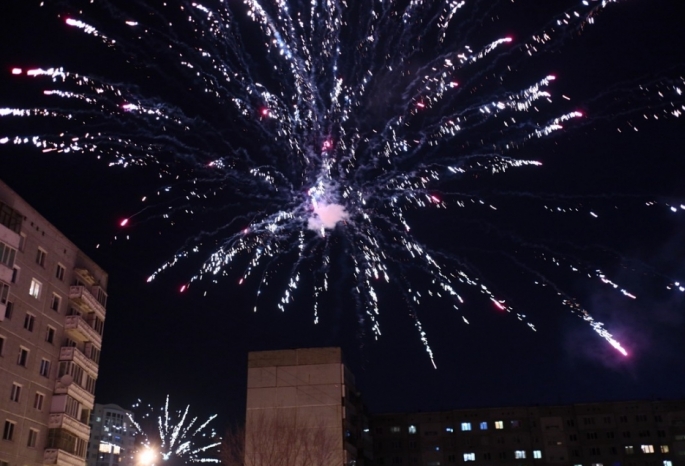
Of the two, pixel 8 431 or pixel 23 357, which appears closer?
pixel 8 431

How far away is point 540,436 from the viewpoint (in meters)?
94.1

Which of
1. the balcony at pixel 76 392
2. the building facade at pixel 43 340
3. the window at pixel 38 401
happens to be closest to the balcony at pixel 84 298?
the building facade at pixel 43 340

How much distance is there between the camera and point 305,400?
69.8 m

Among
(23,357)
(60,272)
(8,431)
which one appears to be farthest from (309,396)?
(8,431)

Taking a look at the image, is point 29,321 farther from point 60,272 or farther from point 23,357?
point 60,272

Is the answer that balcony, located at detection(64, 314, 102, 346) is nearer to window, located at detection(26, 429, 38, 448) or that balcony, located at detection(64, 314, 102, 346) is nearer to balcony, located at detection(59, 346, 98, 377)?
balcony, located at detection(59, 346, 98, 377)

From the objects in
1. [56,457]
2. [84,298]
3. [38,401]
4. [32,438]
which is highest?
[84,298]

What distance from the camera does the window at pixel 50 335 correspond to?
1697 inches

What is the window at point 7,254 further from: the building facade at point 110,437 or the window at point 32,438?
the building facade at point 110,437

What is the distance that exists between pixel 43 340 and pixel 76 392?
4.80 metres

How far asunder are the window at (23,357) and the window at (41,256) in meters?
5.65

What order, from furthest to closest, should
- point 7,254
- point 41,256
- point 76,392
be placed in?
point 76,392, point 41,256, point 7,254

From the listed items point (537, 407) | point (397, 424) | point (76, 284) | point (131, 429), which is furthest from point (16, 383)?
point (131, 429)

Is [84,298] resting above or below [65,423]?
above
